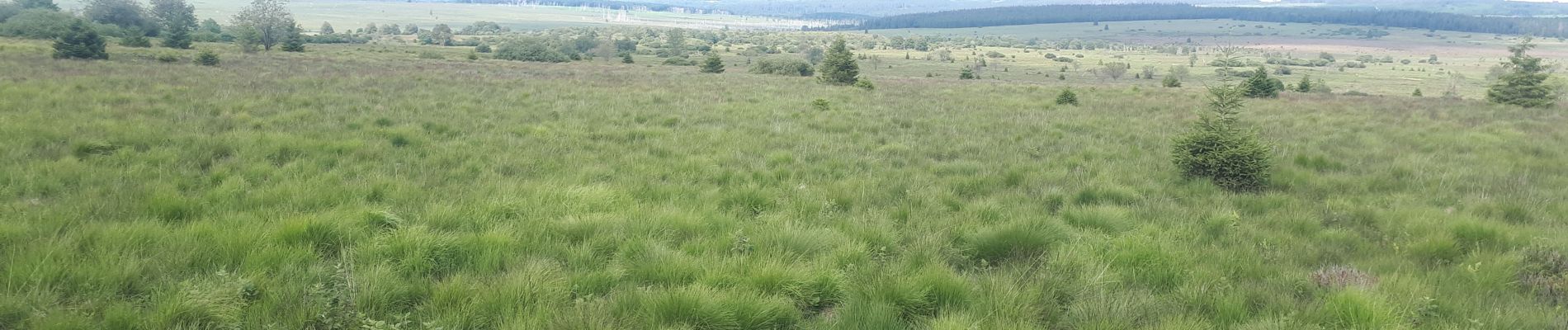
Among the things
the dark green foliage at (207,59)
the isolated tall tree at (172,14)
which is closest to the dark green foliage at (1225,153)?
the dark green foliage at (207,59)

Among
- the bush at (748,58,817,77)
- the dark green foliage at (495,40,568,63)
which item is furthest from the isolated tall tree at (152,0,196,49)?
the bush at (748,58,817,77)

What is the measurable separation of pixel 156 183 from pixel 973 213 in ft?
24.8

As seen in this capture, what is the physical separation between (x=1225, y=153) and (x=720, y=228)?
640 centimetres

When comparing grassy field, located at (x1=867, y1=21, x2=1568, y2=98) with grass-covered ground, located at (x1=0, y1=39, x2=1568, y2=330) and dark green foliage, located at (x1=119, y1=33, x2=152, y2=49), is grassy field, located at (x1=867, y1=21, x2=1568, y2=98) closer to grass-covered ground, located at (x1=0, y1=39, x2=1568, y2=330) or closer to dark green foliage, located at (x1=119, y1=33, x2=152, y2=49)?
grass-covered ground, located at (x1=0, y1=39, x2=1568, y2=330)

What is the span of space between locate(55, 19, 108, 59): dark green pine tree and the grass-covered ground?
834 inches

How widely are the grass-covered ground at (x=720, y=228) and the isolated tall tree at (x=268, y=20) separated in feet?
208

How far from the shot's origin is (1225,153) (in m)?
8.63

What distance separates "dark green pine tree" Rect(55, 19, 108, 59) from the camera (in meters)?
28.8

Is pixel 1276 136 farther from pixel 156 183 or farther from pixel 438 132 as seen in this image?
pixel 156 183

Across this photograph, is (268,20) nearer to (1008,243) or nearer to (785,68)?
(785,68)

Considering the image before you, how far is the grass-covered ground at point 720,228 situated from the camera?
3.95 m

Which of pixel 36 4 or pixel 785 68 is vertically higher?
pixel 36 4

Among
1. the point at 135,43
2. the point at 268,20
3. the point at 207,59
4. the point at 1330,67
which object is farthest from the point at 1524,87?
the point at 1330,67

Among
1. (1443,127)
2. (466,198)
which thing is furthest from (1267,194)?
(1443,127)
